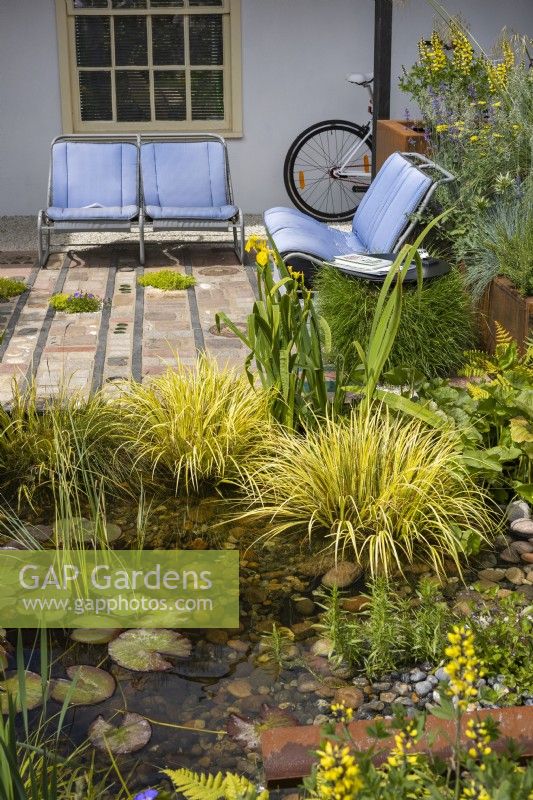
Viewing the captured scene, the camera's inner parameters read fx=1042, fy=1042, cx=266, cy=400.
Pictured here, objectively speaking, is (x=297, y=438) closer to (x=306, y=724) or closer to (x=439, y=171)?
(x=306, y=724)

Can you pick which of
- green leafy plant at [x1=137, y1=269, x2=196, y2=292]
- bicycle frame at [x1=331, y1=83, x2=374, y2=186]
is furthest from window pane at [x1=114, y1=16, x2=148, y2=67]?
green leafy plant at [x1=137, y1=269, x2=196, y2=292]

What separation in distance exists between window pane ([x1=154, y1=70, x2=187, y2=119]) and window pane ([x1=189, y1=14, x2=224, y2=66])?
23cm

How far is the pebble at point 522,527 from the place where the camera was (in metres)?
3.70

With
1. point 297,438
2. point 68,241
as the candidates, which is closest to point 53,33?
point 68,241

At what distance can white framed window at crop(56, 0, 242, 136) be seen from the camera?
938cm

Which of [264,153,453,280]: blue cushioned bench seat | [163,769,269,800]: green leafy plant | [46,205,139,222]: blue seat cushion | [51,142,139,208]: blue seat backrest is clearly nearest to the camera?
[163,769,269,800]: green leafy plant

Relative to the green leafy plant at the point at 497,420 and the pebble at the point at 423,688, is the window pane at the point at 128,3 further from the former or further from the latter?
the pebble at the point at 423,688

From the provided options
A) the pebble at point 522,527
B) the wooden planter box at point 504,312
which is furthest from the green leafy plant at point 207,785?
the wooden planter box at point 504,312

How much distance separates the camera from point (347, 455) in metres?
3.64

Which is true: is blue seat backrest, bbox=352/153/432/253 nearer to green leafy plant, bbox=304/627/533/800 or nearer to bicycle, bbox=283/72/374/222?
bicycle, bbox=283/72/374/222

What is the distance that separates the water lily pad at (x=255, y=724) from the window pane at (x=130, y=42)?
26.0 feet

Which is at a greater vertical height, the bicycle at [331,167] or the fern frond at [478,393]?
the bicycle at [331,167]

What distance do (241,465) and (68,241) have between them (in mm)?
5297

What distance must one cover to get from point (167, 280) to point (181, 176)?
1427 mm
